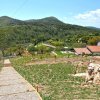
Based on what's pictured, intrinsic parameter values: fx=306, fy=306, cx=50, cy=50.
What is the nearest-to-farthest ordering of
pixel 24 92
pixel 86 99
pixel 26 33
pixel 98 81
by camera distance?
pixel 86 99
pixel 24 92
pixel 98 81
pixel 26 33

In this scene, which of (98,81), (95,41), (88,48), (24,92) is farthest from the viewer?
(95,41)

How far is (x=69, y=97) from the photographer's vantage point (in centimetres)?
1415

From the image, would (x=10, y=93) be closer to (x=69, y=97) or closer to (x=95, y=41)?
(x=69, y=97)

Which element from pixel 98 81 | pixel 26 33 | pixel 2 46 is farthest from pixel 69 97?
pixel 26 33

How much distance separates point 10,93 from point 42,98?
264cm

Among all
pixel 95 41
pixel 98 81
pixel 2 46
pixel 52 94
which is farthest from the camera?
pixel 95 41

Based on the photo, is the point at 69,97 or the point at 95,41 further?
the point at 95,41

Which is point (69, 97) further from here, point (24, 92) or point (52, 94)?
point (24, 92)

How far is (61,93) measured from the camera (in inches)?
601

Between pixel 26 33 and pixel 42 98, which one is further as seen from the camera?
pixel 26 33

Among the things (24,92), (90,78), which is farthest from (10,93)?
(90,78)

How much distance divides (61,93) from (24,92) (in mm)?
2052

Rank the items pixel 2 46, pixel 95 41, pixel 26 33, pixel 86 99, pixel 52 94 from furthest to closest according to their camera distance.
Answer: pixel 26 33 → pixel 95 41 → pixel 2 46 → pixel 52 94 → pixel 86 99

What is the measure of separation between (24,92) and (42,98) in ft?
7.56
